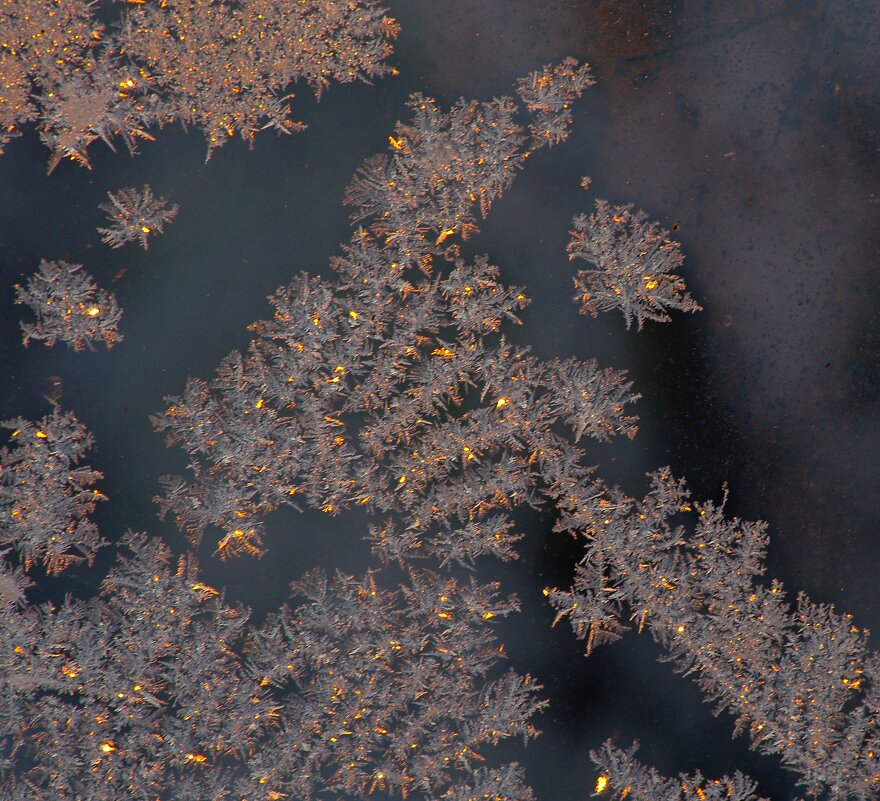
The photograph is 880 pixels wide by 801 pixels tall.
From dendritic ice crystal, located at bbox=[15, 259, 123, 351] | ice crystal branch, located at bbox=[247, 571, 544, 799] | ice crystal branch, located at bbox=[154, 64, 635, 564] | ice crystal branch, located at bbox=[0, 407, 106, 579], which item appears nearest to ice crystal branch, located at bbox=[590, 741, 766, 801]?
ice crystal branch, located at bbox=[247, 571, 544, 799]

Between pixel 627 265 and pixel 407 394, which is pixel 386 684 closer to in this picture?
pixel 407 394

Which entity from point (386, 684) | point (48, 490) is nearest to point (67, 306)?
point (48, 490)

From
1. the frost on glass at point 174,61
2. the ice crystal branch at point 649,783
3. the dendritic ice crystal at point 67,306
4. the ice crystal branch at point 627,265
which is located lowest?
the ice crystal branch at point 649,783

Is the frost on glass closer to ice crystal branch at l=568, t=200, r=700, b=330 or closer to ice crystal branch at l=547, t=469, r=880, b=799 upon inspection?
ice crystal branch at l=568, t=200, r=700, b=330

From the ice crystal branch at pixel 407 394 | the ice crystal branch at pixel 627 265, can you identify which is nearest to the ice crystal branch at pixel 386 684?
the ice crystal branch at pixel 407 394

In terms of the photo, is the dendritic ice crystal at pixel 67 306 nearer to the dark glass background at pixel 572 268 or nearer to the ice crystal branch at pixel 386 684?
the dark glass background at pixel 572 268
